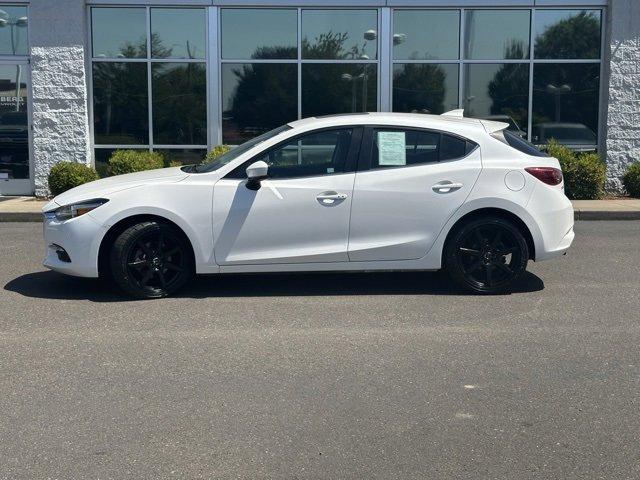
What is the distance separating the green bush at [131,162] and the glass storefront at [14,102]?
75.7 inches

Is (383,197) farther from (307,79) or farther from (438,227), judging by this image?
(307,79)

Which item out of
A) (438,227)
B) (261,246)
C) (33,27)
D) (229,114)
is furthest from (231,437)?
(33,27)

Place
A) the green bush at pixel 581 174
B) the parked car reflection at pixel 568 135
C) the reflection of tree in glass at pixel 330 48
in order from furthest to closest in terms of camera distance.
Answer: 1. the parked car reflection at pixel 568 135
2. the reflection of tree in glass at pixel 330 48
3. the green bush at pixel 581 174

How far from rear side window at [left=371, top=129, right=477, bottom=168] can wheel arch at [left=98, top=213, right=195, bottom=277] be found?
181 centimetres

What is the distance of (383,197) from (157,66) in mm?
9263

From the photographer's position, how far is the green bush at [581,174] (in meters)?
14.0

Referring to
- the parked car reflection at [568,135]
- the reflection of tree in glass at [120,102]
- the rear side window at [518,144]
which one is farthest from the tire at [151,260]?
the parked car reflection at [568,135]

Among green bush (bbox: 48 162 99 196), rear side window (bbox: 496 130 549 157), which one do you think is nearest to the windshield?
rear side window (bbox: 496 130 549 157)

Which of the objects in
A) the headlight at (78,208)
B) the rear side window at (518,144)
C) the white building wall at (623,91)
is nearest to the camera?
the headlight at (78,208)

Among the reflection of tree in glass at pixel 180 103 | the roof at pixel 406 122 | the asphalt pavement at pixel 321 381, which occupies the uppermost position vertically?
the reflection of tree in glass at pixel 180 103

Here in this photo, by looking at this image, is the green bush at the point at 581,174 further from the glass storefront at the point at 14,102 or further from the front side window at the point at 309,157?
the glass storefront at the point at 14,102

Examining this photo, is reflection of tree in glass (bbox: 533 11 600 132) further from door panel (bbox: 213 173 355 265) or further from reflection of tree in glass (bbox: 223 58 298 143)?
door panel (bbox: 213 173 355 265)

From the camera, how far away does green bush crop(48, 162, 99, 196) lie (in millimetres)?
14109

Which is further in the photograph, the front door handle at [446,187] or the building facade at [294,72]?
the building facade at [294,72]
